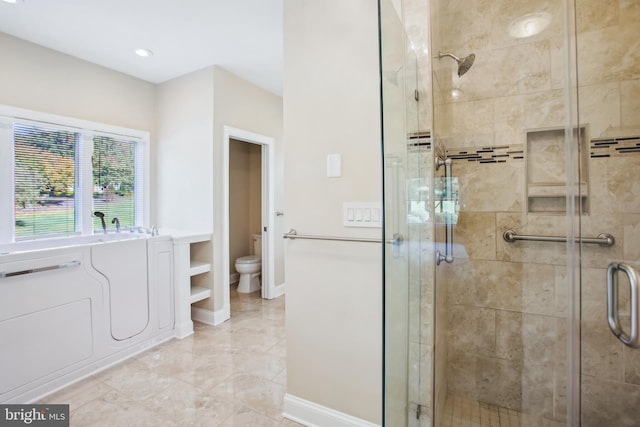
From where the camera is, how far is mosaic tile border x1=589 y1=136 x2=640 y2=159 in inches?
55.9

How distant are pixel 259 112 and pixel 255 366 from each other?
2675 millimetres

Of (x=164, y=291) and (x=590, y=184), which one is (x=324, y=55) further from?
(x=164, y=291)

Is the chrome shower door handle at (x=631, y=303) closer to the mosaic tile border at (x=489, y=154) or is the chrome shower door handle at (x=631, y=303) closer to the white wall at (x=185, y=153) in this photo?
the mosaic tile border at (x=489, y=154)

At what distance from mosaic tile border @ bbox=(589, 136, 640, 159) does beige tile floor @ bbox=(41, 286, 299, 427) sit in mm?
2121

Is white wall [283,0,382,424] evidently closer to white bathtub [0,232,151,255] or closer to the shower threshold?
the shower threshold

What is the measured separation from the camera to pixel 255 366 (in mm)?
2219

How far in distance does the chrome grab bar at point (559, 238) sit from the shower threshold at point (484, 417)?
3.28ft

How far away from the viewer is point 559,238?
1.62 metres

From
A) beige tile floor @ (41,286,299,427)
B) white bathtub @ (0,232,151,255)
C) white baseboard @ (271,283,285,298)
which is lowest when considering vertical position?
beige tile floor @ (41,286,299,427)

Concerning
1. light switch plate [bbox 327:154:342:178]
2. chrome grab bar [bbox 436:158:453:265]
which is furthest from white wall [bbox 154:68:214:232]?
chrome grab bar [bbox 436:158:453:265]

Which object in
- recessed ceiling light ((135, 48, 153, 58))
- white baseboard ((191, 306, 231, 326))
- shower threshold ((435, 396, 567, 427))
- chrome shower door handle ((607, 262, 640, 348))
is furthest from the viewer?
white baseboard ((191, 306, 231, 326))

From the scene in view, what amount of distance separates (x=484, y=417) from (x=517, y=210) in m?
1.23

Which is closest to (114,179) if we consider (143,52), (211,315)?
(143,52)

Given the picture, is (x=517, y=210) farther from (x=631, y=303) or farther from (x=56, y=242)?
(x=56, y=242)
